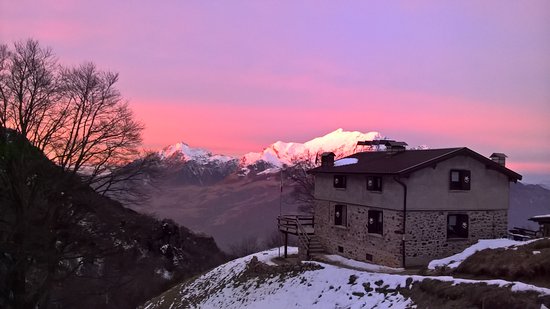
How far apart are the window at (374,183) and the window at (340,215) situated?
135 inches

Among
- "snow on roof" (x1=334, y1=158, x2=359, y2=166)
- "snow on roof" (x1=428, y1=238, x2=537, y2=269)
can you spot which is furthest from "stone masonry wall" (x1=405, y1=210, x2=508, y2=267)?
"snow on roof" (x1=334, y1=158, x2=359, y2=166)

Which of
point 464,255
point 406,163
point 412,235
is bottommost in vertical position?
point 464,255

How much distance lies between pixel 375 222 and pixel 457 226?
521cm

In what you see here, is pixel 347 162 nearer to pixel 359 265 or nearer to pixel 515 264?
pixel 359 265

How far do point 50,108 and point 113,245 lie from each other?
27.3 ft

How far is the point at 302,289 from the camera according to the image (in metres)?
25.7

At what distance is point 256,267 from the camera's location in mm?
32906

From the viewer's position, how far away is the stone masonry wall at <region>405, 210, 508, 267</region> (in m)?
27.3

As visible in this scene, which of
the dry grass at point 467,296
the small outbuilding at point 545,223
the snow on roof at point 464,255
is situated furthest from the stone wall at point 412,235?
the dry grass at point 467,296

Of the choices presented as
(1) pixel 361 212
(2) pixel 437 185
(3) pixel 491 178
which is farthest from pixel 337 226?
(3) pixel 491 178

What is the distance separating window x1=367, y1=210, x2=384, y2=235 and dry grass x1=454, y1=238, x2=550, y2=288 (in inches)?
348

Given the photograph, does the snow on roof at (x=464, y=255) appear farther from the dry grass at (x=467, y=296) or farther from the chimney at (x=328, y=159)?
the chimney at (x=328, y=159)

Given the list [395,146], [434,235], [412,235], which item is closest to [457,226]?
[434,235]

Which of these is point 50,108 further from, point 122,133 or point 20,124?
point 122,133
